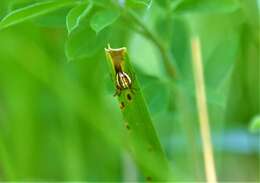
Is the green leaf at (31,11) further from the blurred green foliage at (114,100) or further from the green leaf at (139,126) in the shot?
the green leaf at (139,126)

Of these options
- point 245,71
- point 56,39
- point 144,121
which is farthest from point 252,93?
point 144,121

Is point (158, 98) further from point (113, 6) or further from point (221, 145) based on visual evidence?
point (221, 145)

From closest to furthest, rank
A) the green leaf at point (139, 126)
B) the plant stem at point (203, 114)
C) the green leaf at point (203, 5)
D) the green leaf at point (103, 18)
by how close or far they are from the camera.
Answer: the green leaf at point (139, 126), the green leaf at point (103, 18), the plant stem at point (203, 114), the green leaf at point (203, 5)

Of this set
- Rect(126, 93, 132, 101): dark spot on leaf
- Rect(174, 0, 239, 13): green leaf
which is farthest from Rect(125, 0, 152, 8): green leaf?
Rect(174, 0, 239, 13): green leaf

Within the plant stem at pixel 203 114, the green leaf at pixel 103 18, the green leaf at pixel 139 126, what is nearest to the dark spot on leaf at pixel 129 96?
the green leaf at pixel 139 126

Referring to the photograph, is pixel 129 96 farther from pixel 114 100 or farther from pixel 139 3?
pixel 114 100

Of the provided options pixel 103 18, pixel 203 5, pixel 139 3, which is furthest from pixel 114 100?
pixel 139 3
